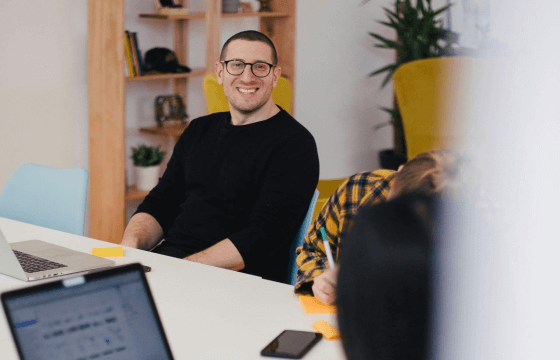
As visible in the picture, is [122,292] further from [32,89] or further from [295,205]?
[32,89]

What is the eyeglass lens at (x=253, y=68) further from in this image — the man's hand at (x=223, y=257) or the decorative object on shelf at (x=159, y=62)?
the decorative object on shelf at (x=159, y=62)

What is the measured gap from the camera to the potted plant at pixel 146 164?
3393mm

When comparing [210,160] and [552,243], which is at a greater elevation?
[552,243]

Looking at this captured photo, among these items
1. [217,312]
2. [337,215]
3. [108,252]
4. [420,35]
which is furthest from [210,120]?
[420,35]

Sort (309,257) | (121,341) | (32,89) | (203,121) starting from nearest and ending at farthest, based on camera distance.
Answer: (121,341) < (309,257) < (203,121) < (32,89)

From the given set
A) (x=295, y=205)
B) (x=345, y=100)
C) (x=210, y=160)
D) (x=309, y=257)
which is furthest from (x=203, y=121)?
(x=345, y=100)

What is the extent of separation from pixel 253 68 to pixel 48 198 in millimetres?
860

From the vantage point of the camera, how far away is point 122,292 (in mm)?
712

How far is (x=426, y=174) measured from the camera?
646 mm

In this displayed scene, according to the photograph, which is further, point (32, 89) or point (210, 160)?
point (32, 89)

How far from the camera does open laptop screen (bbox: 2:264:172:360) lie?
0.66 m

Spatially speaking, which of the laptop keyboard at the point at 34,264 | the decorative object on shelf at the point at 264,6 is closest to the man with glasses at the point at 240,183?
the laptop keyboard at the point at 34,264

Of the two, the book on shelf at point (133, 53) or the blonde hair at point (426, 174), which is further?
the book on shelf at point (133, 53)

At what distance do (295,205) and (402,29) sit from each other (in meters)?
2.71
